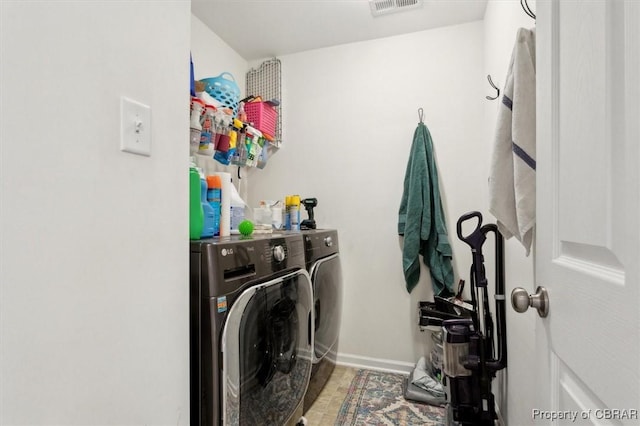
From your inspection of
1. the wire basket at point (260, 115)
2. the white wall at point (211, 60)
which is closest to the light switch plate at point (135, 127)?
the white wall at point (211, 60)

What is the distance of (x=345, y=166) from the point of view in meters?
2.37

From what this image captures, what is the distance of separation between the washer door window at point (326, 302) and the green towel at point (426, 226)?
1.55 ft

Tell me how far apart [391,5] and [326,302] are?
188 cm

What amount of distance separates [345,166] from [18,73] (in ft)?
6.50

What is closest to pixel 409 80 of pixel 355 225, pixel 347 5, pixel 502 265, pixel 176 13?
pixel 347 5

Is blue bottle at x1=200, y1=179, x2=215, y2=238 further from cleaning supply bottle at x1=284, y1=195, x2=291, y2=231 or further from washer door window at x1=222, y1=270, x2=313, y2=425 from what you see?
cleaning supply bottle at x1=284, y1=195, x2=291, y2=231

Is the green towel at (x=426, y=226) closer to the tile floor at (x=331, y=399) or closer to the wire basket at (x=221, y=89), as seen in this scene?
the tile floor at (x=331, y=399)

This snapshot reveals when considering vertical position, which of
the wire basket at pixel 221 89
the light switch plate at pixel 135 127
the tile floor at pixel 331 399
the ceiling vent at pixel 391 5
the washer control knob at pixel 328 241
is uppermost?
the ceiling vent at pixel 391 5

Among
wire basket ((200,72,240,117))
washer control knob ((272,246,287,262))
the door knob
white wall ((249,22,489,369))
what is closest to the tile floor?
white wall ((249,22,489,369))

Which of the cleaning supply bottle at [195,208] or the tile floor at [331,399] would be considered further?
the tile floor at [331,399]

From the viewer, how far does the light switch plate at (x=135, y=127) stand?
69 centimetres

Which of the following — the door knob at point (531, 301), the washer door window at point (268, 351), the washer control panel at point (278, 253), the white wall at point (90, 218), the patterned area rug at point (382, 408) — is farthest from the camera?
the patterned area rug at point (382, 408)

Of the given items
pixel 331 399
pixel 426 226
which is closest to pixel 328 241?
pixel 426 226

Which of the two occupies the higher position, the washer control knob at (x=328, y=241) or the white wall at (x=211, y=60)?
the white wall at (x=211, y=60)
